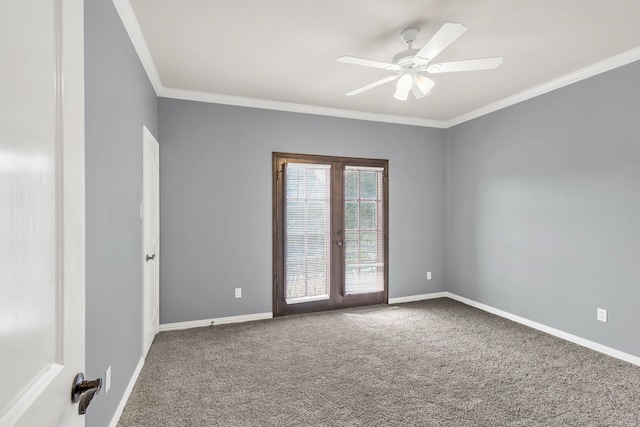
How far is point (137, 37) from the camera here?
247 cm

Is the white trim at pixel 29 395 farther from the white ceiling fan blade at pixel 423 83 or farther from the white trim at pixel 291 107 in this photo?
the white trim at pixel 291 107

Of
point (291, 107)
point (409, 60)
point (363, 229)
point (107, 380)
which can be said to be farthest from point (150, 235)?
point (409, 60)

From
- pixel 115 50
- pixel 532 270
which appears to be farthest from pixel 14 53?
pixel 532 270

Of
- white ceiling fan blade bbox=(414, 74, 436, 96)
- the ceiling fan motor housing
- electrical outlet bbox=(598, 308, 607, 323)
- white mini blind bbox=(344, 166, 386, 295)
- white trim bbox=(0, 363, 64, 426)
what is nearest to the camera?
white trim bbox=(0, 363, 64, 426)

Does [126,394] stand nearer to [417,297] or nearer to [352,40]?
[352,40]

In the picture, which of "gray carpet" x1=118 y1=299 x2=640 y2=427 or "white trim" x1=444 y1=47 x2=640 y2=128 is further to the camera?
"white trim" x1=444 y1=47 x2=640 y2=128

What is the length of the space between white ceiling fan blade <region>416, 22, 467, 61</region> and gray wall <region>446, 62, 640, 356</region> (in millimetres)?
2048

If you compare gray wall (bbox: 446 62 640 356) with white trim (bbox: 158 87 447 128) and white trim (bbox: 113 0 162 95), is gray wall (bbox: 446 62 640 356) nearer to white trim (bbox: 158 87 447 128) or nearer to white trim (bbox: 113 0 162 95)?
white trim (bbox: 158 87 447 128)

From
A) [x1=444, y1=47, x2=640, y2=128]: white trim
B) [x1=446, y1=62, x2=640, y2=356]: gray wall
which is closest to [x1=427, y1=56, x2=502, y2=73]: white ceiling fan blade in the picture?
[x1=444, y1=47, x2=640, y2=128]: white trim

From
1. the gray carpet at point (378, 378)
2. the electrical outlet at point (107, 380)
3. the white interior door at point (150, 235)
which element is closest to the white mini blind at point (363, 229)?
the gray carpet at point (378, 378)

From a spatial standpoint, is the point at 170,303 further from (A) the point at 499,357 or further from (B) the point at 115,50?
(A) the point at 499,357

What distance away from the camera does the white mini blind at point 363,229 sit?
14.6ft

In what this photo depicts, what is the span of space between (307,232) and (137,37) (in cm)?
265

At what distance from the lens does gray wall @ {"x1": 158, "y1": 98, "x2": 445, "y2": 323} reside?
366cm
